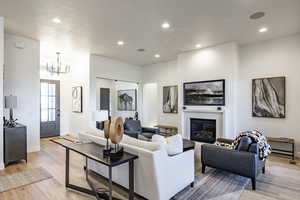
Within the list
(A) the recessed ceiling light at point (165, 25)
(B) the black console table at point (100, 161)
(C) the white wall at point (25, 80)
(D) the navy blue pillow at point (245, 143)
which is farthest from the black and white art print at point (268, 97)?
(C) the white wall at point (25, 80)

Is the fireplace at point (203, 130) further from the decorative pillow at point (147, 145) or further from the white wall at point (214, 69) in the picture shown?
the decorative pillow at point (147, 145)

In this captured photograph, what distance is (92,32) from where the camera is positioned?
13.9 ft

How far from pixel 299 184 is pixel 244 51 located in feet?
Answer: 12.1

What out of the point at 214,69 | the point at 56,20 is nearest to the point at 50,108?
the point at 56,20

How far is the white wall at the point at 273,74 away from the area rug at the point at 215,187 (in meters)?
2.38

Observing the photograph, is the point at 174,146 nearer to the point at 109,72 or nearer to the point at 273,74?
the point at 273,74

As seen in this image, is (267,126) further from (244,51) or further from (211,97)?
(244,51)

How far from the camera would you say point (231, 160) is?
2.94m

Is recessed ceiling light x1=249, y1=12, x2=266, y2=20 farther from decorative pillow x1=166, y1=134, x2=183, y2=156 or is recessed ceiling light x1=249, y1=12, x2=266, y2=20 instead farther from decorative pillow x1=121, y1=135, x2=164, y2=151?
decorative pillow x1=121, y1=135, x2=164, y2=151

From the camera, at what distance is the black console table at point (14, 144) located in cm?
366

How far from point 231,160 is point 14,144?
14.9 feet

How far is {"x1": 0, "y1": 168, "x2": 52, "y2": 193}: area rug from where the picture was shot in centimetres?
285

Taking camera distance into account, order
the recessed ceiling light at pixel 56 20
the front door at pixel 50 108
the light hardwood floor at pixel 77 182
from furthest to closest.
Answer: the front door at pixel 50 108, the recessed ceiling light at pixel 56 20, the light hardwood floor at pixel 77 182

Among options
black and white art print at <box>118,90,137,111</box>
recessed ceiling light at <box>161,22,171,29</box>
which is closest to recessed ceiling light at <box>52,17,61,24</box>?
recessed ceiling light at <box>161,22,171,29</box>
